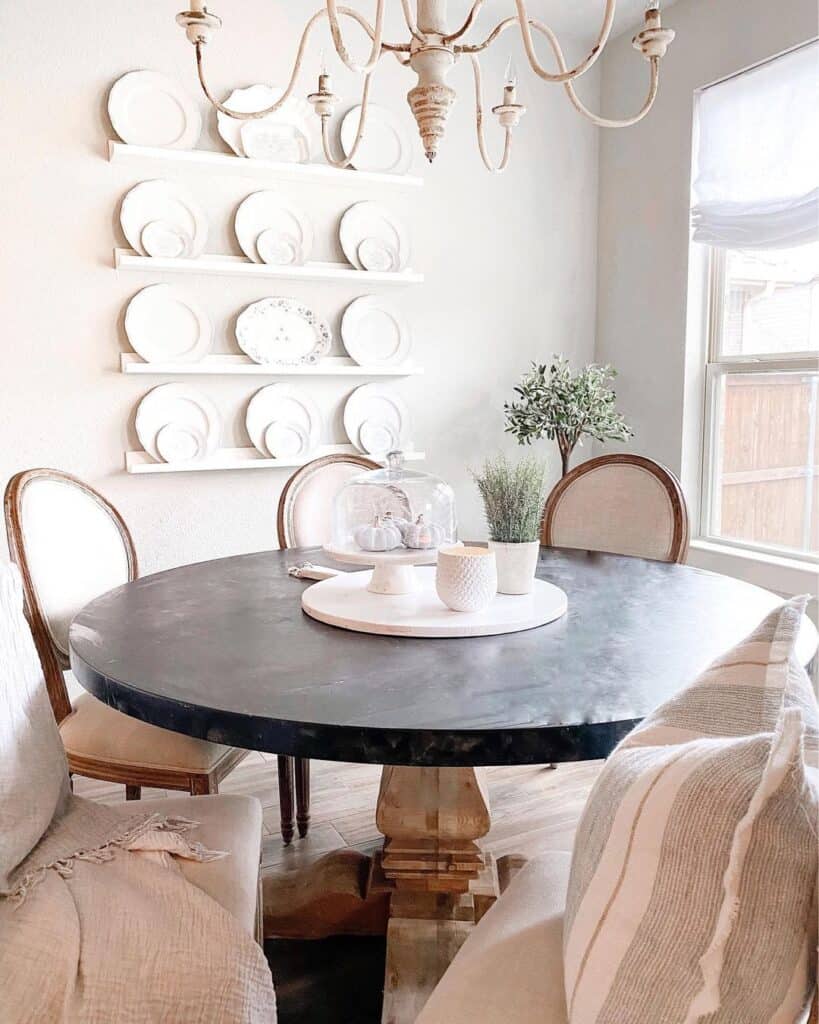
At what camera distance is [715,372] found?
3365 millimetres

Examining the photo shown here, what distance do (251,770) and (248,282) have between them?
177 cm

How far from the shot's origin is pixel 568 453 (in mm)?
3357

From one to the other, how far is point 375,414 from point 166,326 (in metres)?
0.88

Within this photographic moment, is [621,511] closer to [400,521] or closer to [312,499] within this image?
[312,499]

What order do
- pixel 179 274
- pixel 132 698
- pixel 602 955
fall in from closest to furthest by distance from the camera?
pixel 602 955, pixel 132 698, pixel 179 274

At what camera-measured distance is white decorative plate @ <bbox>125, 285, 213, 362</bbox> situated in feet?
9.82

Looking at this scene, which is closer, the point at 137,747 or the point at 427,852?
the point at 427,852

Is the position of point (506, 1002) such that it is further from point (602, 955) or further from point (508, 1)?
point (508, 1)

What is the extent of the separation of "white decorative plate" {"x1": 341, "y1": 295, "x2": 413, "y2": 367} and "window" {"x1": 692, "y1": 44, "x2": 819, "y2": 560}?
1.23 m

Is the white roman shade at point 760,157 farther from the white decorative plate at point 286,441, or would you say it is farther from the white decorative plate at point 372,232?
the white decorative plate at point 286,441

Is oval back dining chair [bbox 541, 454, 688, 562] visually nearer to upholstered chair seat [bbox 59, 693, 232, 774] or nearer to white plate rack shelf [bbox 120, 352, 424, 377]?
white plate rack shelf [bbox 120, 352, 424, 377]

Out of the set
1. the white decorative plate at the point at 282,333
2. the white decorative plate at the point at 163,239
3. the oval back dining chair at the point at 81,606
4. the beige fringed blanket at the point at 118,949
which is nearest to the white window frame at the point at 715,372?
the white decorative plate at the point at 282,333

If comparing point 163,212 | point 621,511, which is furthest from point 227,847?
point 163,212

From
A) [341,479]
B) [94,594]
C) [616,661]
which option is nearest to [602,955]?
[616,661]
